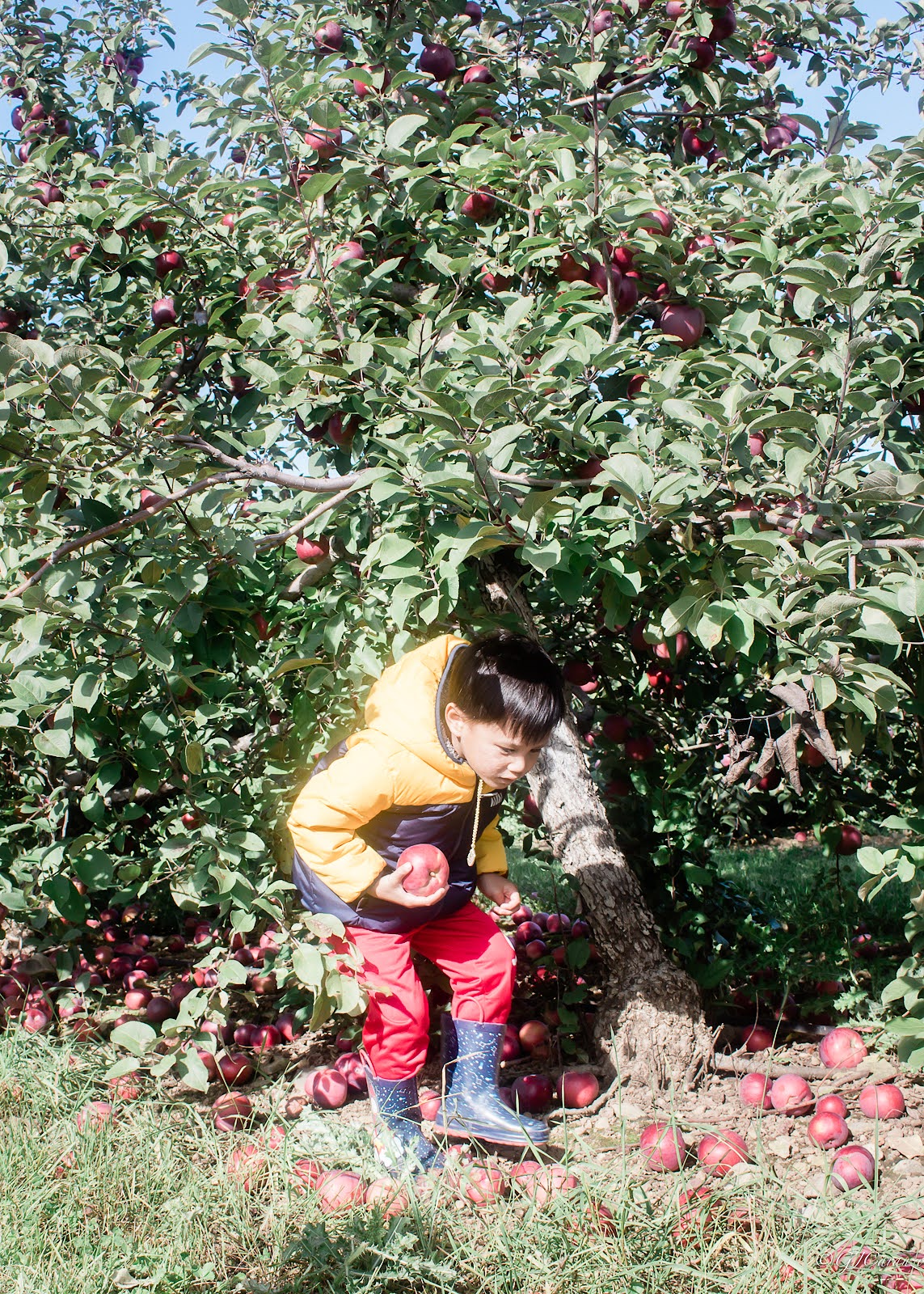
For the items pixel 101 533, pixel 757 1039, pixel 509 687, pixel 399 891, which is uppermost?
pixel 101 533

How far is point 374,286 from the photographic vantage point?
2.05 m

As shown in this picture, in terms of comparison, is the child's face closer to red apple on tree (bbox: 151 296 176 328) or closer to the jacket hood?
the jacket hood

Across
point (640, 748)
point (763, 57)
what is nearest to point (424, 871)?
point (640, 748)

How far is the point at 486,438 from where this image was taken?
135 cm

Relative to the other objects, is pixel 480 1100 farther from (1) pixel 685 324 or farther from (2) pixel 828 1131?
(1) pixel 685 324

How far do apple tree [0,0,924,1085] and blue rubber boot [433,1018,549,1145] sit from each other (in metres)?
0.35

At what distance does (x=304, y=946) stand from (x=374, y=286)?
1.32 meters

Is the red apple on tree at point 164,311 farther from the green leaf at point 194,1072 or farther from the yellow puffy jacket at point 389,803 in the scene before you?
the green leaf at point 194,1072

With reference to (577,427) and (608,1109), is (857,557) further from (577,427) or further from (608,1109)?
(608,1109)

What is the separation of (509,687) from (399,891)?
429mm

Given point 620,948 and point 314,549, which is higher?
point 314,549

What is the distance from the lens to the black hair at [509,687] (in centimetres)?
167

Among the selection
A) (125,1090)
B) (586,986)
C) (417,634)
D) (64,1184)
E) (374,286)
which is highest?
Result: (374,286)

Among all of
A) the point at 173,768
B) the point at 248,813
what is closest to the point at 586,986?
the point at 248,813
